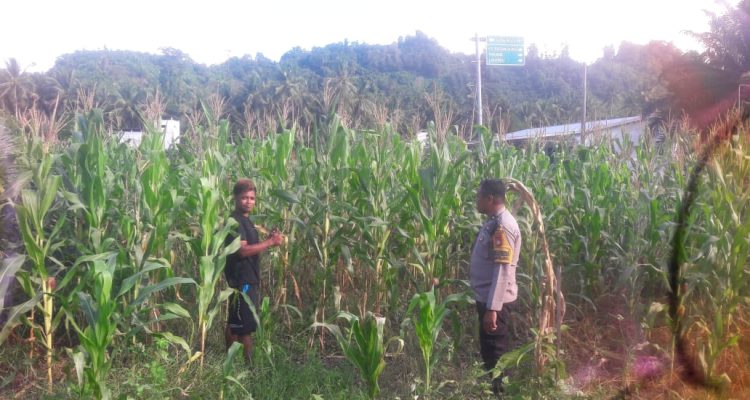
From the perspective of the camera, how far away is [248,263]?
15.0ft

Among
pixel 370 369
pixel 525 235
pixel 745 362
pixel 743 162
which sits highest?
pixel 743 162

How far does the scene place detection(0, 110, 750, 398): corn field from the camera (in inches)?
159

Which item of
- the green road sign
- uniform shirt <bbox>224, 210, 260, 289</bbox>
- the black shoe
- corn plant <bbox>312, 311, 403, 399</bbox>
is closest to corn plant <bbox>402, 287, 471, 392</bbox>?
corn plant <bbox>312, 311, 403, 399</bbox>

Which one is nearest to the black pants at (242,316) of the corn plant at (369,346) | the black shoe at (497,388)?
the corn plant at (369,346)

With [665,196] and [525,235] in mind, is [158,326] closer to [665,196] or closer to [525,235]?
[525,235]

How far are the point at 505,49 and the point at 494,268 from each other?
67.2 ft

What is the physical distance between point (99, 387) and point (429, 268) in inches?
94.0

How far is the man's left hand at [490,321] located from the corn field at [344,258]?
0.80ft

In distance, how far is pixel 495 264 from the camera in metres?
4.11

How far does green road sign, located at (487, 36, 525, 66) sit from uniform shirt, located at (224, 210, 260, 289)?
19810 millimetres

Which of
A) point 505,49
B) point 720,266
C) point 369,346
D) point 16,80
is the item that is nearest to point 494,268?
point 369,346

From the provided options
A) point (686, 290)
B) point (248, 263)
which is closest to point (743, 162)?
point (686, 290)

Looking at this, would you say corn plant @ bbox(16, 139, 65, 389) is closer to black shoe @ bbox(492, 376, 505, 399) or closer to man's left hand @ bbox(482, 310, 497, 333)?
man's left hand @ bbox(482, 310, 497, 333)

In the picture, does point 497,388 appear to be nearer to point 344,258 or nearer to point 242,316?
point 344,258
